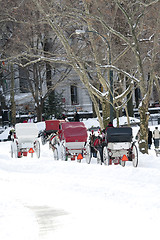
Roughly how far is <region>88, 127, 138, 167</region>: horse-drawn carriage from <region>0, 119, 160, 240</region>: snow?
195cm

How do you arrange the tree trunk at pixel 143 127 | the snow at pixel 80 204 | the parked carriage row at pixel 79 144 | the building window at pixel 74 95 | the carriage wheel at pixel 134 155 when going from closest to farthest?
1. the snow at pixel 80 204
2. the carriage wheel at pixel 134 155
3. the parked carriage row at pixel 79 144
4. the tree trunk at pixel 143 127
5. the building window at pixel 74 95

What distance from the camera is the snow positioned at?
7.36 m

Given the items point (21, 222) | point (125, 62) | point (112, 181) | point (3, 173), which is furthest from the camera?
point (125, 62)

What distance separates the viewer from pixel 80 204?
994cm

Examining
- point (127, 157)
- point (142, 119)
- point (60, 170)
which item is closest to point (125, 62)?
point (142, 119)

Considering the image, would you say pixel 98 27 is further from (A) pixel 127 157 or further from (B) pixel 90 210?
(B) pixel 90 210

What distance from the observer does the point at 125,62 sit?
33.3 metres

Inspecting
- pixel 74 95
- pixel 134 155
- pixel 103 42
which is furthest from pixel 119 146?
pixel 74 95

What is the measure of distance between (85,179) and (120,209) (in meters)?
4.81

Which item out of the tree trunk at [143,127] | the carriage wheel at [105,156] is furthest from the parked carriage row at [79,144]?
the tree trunk at [143,127]

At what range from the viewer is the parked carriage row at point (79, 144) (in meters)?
18.3

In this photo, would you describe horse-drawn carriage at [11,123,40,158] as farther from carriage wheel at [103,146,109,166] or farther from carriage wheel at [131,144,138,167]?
carriage wheel at [131,144,138,167]

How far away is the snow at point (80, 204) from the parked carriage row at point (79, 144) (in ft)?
6.88

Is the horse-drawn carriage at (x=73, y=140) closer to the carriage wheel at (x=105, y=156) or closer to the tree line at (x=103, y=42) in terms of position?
the carriage wheel at (x=105, y=156)
